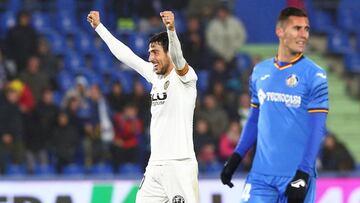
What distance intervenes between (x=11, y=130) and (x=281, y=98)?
27.7 ft

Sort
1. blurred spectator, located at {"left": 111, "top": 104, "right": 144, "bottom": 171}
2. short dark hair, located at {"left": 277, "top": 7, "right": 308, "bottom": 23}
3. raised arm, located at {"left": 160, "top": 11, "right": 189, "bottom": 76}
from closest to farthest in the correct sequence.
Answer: short dark hair, located at {"left": 277, "top": 7, "right": 308, "bottom": 23}, raised arm, located at {"left": 160, "top": 11, "right": 189, "bottom": 76}, blurred spectator, located at {"left": 111, "top": 104, "right": 144, "bottom": 171}

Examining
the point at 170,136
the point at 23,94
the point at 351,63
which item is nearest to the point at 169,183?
the point at 170,136

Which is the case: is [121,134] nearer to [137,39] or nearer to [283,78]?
[137,39]

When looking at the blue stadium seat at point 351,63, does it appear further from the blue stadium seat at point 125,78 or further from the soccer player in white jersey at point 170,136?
the soccer player in white jersey at point 170,136

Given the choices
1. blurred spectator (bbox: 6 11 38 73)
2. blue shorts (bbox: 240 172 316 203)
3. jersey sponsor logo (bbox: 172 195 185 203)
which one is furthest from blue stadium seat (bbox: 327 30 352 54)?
blue shorts (bbox: 240 172 316 203)

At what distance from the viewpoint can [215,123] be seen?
53.5ft

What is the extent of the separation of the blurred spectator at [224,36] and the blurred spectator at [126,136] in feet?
10.2

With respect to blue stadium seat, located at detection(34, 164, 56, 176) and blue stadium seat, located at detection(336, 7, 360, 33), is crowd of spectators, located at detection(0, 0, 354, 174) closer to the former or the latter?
blue stadium seat, located at detection(34, 164, 56, 176)

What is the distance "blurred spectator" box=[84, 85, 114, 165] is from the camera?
15820 millimetres

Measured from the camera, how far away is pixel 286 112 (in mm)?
7449

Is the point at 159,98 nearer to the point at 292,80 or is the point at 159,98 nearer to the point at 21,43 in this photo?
the point at 292,80

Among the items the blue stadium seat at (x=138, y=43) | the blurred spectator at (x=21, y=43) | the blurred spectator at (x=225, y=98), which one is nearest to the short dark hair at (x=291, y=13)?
the blurred spectator at (x=225, y=98)

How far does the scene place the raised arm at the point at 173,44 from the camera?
26.0 ft

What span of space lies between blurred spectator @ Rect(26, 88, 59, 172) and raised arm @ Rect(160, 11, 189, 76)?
7.43 meters
